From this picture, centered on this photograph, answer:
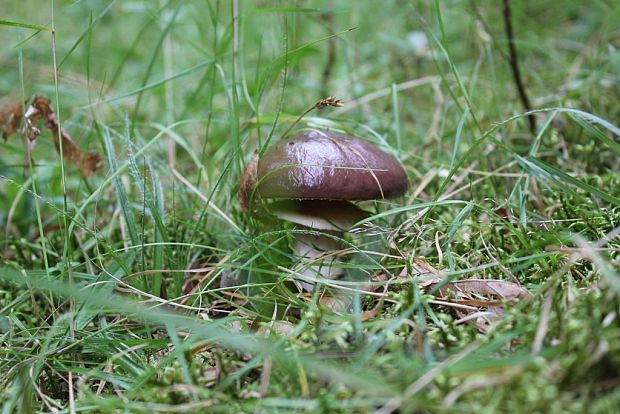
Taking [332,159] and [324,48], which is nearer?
[332,159]

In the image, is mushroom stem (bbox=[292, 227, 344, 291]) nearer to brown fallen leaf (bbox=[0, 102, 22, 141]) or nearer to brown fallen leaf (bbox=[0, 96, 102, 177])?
brown fallen leaf (bbox=[0, 96, 102, 177])

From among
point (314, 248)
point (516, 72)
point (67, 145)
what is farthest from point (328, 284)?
point (516, 72)

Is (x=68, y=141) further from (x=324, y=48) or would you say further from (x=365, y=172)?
(x=324, y=48)

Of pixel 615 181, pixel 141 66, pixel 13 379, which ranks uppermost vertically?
pixel 141 66

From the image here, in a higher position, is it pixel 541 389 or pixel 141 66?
pixel 141 66

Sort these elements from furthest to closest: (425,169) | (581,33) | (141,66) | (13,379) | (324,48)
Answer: (141,66) → (324,48) → (581,33) → (425,169) → (13,379)

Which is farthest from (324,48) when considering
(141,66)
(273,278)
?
(273,278)

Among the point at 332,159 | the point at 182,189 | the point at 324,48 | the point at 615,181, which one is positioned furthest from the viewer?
the point at 324,48

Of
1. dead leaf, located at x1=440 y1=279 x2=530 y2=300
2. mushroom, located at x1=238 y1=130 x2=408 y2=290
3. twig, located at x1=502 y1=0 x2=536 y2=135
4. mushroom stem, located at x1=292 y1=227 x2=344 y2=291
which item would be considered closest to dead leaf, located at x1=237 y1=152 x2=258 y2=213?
mushroom, located at x1=238 y1=130 x2=408 y2=290

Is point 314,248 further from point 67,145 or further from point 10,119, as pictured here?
point 10,119
